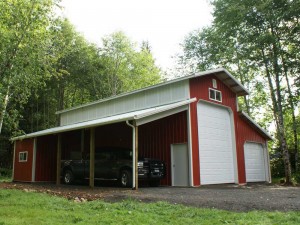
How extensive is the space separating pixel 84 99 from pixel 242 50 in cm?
1950

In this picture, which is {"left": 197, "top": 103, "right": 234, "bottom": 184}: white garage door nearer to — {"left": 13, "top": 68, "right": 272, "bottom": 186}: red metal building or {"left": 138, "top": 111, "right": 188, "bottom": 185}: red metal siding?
{"left": 13, "top": 68, "right": 272, "bottom": 186}: red metal building

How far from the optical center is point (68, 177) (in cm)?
1683

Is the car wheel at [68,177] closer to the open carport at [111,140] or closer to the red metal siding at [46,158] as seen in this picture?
the open carport at [111,140]

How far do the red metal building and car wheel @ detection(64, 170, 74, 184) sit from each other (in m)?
0.52

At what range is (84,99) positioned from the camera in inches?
1383

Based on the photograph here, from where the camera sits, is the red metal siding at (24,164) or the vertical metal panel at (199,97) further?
the red metal siding at (24,164)

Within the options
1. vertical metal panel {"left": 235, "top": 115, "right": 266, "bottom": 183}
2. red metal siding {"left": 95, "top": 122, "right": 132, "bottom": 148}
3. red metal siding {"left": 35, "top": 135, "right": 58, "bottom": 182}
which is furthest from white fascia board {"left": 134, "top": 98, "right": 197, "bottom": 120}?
red metal siding {"left": 35, "top": 135, "right": 58, "bottom": 182}

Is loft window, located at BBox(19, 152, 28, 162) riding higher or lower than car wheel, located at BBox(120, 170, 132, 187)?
higher

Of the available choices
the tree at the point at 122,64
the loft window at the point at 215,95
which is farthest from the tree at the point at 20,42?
the tree at the point at 122,64

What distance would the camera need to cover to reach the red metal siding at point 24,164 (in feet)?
63.9

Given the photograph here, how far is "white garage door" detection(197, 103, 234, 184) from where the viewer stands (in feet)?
50.2

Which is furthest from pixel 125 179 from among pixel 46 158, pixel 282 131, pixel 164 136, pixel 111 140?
pixel 282 131

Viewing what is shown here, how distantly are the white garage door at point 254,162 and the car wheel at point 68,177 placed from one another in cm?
968

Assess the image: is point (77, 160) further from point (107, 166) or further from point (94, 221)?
point (94, 221)
